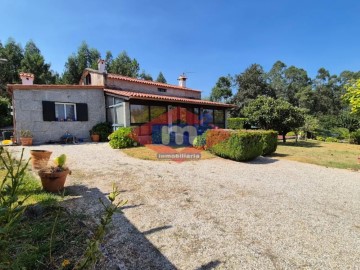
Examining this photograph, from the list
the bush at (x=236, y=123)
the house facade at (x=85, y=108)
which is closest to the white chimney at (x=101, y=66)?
the house facade at (x=85, y=108)

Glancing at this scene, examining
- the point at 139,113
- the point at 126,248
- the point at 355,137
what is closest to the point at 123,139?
the point at 139,113

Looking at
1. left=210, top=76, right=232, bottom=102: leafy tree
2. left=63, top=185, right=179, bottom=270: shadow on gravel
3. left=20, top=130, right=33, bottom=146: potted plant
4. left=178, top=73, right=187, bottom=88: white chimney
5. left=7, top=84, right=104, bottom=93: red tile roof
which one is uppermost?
left=210, top=76, right=232, bottom=102: leafy tree

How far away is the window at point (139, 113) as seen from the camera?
552 inches

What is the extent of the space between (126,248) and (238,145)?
7.52 m

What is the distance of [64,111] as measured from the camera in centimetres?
1459

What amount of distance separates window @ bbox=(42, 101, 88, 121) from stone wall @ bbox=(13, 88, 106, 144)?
0.24 meters

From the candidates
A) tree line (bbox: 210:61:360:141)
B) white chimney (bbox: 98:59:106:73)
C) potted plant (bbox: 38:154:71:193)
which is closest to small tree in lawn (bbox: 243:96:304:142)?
tree line (bbox: 210:61:360:141)

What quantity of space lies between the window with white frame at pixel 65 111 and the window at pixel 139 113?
444 centimetres

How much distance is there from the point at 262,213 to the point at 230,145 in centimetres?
566

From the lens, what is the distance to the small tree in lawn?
17.7m

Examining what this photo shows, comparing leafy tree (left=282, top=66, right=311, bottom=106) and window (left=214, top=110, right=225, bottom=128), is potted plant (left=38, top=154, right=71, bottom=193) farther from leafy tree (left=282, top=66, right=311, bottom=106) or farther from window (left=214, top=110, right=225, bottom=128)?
leafy tree (left=282, top=66, right=311, bottom=106)

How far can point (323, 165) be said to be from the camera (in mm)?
9891

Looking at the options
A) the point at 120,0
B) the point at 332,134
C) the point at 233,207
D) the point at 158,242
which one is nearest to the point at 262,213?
the point at 233,207

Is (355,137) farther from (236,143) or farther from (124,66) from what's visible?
(124,66)
